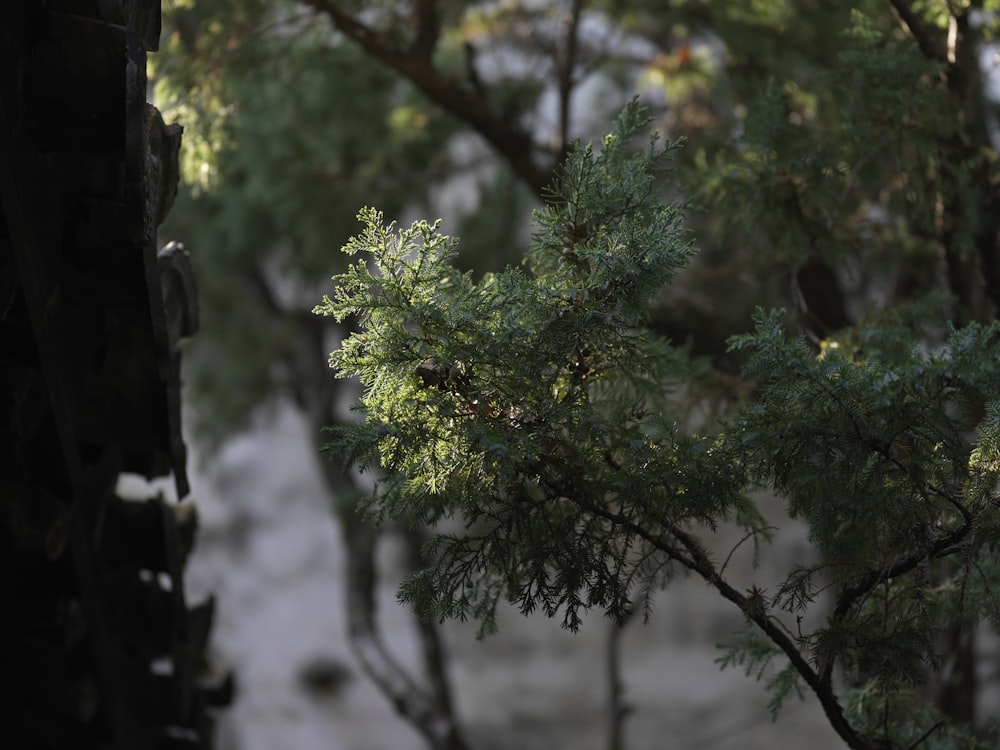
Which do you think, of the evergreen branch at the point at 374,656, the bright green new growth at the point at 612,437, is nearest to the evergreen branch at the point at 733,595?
the bright green new growth at the point at 612,437

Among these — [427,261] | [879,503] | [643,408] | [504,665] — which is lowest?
[879,503]

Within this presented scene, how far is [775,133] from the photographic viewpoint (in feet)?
14.8

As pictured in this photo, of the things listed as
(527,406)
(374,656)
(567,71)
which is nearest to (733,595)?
(527,406)

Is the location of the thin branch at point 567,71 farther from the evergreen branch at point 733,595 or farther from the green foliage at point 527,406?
the evergreen branch at point 733,595

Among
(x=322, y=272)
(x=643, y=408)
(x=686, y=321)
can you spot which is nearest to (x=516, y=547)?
(x=643, y=408)

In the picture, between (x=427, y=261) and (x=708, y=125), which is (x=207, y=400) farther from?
(x=427, y=261)

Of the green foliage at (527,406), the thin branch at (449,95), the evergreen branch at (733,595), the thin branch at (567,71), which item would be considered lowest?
the evergreen branch at (733,595)

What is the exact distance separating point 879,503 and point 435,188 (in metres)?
8.20

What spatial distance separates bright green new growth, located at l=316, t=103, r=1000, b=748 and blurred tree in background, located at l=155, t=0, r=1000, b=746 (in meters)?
0.26

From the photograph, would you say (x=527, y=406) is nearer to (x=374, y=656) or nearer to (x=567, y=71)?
(x=567, y=71)

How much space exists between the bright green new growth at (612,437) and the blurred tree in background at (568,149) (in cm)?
26

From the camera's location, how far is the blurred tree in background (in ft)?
15.3

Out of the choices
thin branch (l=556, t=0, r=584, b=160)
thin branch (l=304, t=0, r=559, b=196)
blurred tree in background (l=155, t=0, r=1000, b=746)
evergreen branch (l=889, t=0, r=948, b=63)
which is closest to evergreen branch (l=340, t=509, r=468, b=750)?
blurred tree in background (l=155, t=0, r=1000, b=746)

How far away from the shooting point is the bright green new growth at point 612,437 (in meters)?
2.84
